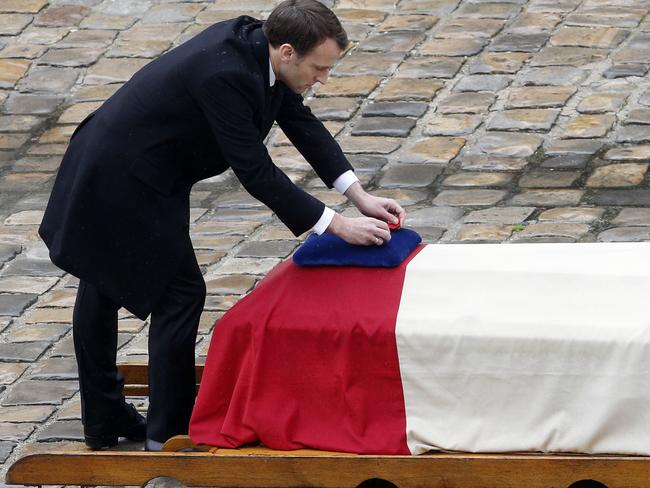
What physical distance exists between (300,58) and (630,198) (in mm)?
2866

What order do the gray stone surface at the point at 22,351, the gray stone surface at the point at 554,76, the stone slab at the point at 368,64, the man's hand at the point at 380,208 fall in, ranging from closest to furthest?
the man's hand at the point at 380,208 → the gray stone surface at the point at 22,351 → the gray stone surface at the point at 554,76 → the stone slab at the point at 368,64

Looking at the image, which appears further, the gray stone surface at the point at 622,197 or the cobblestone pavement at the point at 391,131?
the gray stone surface at the point at 622,197

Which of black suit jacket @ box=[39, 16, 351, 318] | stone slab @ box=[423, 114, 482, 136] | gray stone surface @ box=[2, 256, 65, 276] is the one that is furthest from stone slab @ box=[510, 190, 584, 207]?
black suit jacket @ box=[39, 16, 351, 318]

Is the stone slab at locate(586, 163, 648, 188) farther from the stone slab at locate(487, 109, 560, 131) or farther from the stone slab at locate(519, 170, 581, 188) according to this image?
the stone slab at locate(487, 109, 560, 131)

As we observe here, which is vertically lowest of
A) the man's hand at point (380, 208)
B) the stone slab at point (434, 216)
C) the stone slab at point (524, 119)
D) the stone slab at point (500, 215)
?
the stone slab at point (524, 119)

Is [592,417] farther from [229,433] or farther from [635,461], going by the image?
[229,433]

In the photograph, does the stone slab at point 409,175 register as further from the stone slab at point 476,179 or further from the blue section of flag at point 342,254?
the blue section of flag at point 342,254

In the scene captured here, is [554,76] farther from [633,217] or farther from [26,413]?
[26,413]

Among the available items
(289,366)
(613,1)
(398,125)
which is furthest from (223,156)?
(613,1)

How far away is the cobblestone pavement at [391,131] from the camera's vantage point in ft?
18.7

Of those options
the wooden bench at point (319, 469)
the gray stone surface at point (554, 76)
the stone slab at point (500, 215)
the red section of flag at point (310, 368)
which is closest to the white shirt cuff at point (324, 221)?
the red section of flag at point (310, 368)

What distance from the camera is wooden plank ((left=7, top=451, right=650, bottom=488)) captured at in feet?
11.7

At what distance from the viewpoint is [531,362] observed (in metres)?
3.63

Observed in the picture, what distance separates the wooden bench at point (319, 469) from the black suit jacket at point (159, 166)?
19.1 inches
